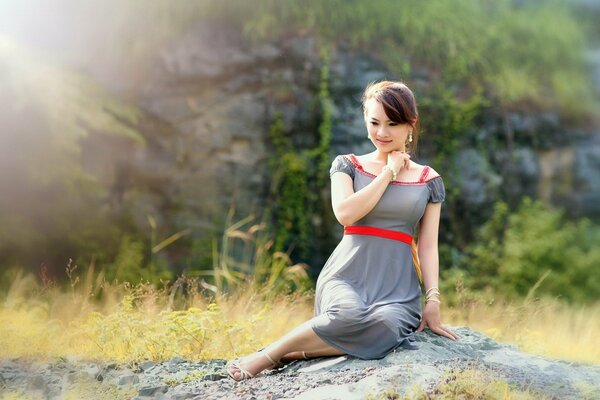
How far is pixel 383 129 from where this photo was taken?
371 centimetres

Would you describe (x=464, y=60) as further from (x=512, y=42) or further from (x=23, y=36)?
(x=23, y=36)

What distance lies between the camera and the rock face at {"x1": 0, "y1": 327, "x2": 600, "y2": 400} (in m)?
3.18

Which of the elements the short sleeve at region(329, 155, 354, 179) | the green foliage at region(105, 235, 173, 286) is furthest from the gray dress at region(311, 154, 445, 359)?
the green foliage at region(105, 235, 173, 286)

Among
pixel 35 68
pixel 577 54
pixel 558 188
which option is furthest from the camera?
pixel 577 54

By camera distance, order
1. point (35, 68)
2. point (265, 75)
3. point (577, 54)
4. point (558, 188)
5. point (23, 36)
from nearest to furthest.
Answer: point (35, 68) → point (23, 36) → point (265, 75) → point (558, 188) → point (577, 54)

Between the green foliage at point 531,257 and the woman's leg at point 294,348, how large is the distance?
5482mm

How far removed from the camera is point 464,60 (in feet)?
31.0

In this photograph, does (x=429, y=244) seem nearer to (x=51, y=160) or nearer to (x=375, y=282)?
(x=375, y=282)

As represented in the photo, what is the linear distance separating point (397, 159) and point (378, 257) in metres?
0.46

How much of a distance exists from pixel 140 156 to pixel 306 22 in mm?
2433

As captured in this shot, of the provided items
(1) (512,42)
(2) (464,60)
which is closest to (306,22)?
(2) (464,60)

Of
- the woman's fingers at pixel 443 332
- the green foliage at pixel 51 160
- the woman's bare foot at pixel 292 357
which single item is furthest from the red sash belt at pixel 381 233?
the green foliage at pixel 51 160

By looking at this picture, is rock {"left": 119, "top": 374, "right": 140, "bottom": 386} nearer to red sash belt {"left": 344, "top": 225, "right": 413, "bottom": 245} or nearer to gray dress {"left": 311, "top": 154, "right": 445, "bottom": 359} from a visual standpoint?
gray dress {"left": 311, "top": 154, "right": 445, "bottom": 359}

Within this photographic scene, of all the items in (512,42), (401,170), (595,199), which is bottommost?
(595,199)
